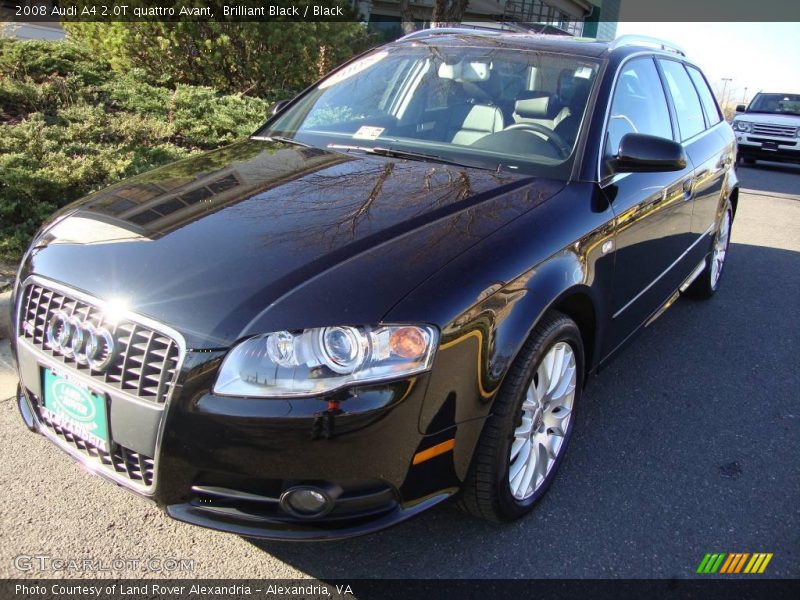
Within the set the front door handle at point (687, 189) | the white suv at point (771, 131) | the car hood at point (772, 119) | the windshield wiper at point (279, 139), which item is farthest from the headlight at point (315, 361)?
the car hood at point (772, 119)

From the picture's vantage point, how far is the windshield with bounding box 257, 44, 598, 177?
9.76 feet

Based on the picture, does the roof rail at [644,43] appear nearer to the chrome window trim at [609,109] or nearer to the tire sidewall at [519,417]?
the chrome window trim at [609,109]

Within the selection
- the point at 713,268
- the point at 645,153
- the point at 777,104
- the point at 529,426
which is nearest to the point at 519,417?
the point at 529,426

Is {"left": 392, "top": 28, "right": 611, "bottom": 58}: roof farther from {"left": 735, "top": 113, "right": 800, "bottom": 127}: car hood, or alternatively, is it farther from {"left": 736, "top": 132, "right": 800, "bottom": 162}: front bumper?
{"left": 735, "top": 113, "right": 800, "bottom": 127}: car hood

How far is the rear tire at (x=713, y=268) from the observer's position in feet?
16.1

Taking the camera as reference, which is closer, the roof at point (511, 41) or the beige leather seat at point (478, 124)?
the beige leather seat at point (478, 124)

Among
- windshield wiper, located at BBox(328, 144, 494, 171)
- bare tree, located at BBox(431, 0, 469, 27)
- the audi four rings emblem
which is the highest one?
bare tree, located at BBox(431, 0, 469, 27)

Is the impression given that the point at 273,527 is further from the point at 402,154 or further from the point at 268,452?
the point at 402,154

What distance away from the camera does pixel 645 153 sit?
9.14 ft

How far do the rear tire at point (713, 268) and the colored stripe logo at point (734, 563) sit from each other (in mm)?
2761

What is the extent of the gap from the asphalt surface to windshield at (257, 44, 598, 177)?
1.32m

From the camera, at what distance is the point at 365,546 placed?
2352 millimetres

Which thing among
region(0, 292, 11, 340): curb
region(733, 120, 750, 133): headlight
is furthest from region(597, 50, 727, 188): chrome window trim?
region(733, 120, 750, 133): headlight

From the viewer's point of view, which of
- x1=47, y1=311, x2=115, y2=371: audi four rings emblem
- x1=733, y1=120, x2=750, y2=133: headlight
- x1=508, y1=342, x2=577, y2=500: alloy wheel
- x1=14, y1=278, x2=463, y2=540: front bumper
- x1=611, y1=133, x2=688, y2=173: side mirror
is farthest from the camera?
x1=733, y1=120, x2=750, y2=133: headlight
